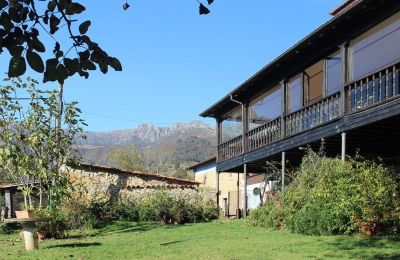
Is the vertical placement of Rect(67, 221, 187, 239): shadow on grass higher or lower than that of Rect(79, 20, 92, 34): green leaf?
lower

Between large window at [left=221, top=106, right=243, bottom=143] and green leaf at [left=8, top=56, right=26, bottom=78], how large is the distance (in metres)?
20.8

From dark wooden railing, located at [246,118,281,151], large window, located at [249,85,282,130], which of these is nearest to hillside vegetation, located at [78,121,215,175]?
large window, located at [249,85,282,130]

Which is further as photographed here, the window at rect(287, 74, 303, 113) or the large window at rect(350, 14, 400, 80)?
the window at rect(287, 74, 303, 113)

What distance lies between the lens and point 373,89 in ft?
41.7

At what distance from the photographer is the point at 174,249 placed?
1067cm

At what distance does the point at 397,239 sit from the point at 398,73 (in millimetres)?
3895

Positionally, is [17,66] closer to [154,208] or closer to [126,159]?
[154,208]

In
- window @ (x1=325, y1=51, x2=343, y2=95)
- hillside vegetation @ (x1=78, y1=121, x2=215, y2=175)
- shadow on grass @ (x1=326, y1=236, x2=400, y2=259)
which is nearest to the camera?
shadow on grass @ (x1=326, y1=236, x2=400, y2=259)

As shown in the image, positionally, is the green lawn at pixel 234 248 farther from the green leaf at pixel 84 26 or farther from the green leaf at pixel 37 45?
the green leaf at pixel 37 45

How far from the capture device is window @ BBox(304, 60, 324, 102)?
16.5 metres

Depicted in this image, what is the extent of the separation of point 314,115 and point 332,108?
1.13 metres

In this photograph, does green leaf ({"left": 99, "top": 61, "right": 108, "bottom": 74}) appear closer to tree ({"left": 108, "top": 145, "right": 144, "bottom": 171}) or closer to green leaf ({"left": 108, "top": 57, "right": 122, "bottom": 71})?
green leaf ({"left": 108, "top": 57, "right": 122, "bottom": 71})

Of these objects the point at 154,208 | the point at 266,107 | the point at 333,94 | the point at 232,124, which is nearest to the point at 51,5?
the point at 333,94

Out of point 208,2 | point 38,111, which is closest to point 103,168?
point 38,111
